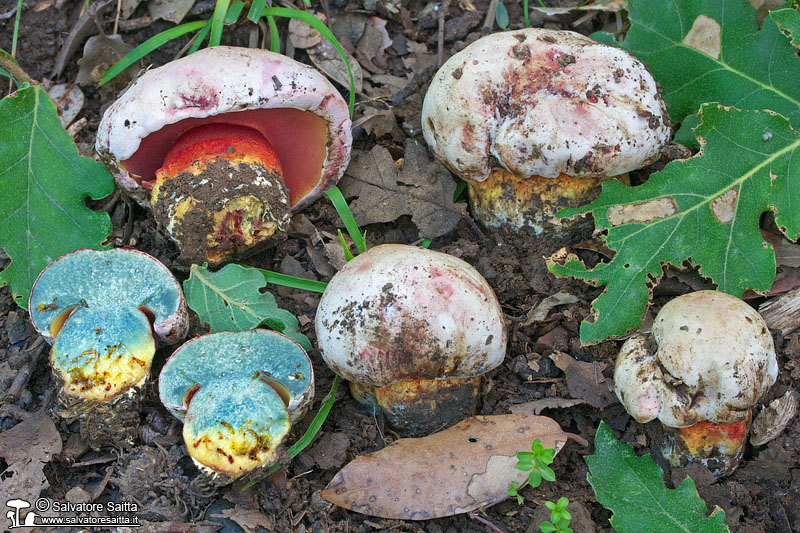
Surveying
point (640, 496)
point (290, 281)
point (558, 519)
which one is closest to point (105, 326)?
point (290, 281)

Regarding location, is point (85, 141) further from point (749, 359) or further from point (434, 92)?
point (749, 359)

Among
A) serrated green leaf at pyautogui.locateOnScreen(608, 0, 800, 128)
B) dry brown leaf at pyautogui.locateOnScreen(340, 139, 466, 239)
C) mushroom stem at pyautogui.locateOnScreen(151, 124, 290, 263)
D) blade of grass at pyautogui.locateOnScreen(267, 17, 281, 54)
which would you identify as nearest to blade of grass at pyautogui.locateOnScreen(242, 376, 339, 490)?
mushroom stem at pyautogui.locateOnScreen(151, 124, 290, 263)

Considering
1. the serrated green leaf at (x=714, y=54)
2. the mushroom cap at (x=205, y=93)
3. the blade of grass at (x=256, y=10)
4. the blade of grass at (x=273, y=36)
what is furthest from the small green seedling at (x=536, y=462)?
the blade of grass at (x=256, y=10)

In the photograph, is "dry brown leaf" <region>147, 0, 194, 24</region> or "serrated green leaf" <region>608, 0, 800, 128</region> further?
"dry brown leaf" <region>147, 0, 194, 24</region>

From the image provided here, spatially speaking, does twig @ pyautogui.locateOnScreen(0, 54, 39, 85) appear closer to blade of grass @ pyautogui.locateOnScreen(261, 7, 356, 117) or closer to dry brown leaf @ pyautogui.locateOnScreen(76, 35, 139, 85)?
dry brown leaf @ pyautogui.locateOnScreen(76, 35, 139, 85)

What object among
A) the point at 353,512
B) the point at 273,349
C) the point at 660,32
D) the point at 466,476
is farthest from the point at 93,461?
the point at 660,32

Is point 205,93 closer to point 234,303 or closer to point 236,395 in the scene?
point 234,303

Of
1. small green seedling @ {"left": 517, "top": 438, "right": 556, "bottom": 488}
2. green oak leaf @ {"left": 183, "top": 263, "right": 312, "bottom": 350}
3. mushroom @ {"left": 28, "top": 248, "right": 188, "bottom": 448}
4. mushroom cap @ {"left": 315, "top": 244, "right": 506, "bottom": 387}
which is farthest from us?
green oak leaf @ {"left": 183, "top": 263, "right": 312, "bottom": 350}
